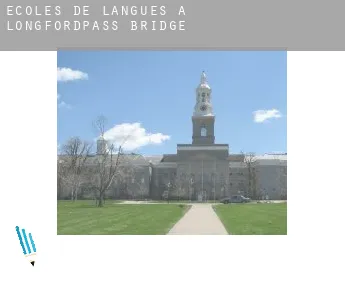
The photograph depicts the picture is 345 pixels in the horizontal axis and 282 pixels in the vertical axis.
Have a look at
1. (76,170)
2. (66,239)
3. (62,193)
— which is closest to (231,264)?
(66,239)

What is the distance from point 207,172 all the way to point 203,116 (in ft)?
22.7

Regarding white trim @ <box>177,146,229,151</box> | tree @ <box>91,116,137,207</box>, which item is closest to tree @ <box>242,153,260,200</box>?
white trim @ <box>177,146,229,151</box>

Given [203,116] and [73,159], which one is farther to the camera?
[203,116]

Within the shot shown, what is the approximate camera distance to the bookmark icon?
8.70m

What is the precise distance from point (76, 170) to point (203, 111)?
22876 millimetres

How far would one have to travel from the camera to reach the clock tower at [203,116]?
60178mm

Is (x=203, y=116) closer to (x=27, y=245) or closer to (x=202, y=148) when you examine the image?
(x=202, y=148)

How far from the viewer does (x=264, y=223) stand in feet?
56.5

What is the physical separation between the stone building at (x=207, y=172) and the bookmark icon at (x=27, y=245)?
1885 inches

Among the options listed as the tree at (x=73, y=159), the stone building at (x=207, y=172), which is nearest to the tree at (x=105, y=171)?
the tree at (x=73, y=159)

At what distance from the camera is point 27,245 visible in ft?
30.2

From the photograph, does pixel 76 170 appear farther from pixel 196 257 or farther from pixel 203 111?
pixel 196 257

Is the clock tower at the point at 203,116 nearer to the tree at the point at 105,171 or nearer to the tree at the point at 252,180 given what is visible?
the tree at the point at 252,180

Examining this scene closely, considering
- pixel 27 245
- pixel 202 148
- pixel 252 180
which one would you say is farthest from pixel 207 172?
pixel 27 245
